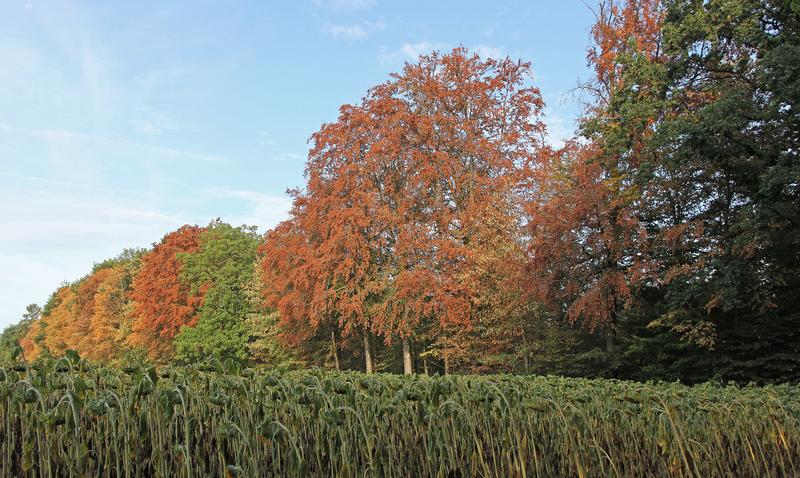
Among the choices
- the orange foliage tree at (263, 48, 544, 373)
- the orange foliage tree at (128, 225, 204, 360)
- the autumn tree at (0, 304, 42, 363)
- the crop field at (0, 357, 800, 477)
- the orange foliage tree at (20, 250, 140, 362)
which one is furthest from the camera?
the autumn tree at (0, 304, 42, 363)

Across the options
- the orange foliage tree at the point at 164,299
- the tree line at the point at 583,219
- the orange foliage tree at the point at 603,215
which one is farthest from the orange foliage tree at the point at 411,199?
the orange foliage tree at the point at 164,299

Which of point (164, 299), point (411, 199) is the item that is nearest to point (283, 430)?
point (411, 199)

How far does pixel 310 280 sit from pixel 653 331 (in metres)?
12.5

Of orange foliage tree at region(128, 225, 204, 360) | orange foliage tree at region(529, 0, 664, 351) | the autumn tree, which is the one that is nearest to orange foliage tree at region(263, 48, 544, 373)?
orange foliage tree at region(529, 0, 664, 351)

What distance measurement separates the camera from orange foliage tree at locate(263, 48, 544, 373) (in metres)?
19.8

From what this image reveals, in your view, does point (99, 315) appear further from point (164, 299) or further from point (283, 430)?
point (283, 430)

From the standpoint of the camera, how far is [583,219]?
16203mm

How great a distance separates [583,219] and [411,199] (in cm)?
689

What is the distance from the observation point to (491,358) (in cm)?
1898

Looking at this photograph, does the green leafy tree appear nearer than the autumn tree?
Yes

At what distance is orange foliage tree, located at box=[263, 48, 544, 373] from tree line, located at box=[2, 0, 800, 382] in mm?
88

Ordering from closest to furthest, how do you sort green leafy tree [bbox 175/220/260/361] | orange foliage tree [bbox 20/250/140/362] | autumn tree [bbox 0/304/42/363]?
green leafy tree [bbox 175/220/260/361] → orange foliage tree [bbox 20/250/140/362] → autumn tree [bbox 0/304/42/363]

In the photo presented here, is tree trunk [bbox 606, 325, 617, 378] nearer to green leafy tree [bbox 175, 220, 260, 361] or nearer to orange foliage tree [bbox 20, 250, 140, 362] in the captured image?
green leafy tree [bbox 175, 220, 260, 361]

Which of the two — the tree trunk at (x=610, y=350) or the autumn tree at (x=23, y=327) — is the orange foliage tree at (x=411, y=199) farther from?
the autumn tree at (x=23, y=327)
